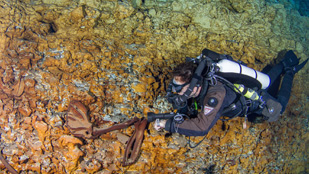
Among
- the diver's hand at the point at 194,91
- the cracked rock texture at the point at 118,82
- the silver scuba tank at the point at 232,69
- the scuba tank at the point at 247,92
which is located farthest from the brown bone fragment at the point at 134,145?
the scuba tank at the point at 247,92

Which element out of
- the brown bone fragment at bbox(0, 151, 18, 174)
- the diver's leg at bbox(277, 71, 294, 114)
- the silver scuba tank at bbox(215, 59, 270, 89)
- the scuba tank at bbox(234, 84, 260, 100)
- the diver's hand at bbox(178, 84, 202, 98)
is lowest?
the brown bone fragment at bbox(0, 151, 18, 174)

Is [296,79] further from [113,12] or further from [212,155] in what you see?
[113,12]

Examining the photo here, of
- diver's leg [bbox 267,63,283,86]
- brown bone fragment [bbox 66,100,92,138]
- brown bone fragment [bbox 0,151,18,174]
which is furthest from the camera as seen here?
diver's leg [bbox 267,63,283,86]

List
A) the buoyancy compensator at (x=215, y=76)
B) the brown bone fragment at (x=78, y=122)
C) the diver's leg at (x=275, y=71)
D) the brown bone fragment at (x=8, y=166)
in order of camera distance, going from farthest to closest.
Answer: the diver's leg at (x=275, y=71) < the brown bone fragment at (x=78, y=122) < the brown bone fragment at (x=8, y=166) < the buoyancy compensator at (x=215, y=76)

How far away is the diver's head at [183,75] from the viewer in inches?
102

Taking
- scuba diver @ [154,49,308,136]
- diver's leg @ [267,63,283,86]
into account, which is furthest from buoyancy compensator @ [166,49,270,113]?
diver's leg @ [267,63,283,86]

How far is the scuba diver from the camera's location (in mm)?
2611

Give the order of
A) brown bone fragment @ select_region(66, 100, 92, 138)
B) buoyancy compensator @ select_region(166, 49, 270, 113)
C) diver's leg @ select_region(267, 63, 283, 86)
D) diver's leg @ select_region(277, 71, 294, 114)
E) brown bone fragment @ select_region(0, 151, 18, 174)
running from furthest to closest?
diver's leg @ select_region(267, 63, 283, 86) < diver's leg @ select_region(277, 71, 294, 114) < brown bone fragment @ select_region(66, 100, 92, 138) < brown bone fragment @ select_region(0, 151, 18, 174) < buoyancy compensator @ select_region(166, 49, 270, 113)

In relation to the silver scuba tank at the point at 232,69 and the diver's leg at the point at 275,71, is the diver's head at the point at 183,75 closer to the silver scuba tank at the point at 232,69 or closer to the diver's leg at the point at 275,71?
the silver scuba tank at the point at 232,69

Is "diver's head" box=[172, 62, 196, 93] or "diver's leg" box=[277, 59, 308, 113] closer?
"diver's head" box=[172, 62, 196, 93]

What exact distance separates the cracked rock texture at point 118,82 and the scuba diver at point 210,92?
1.74ft

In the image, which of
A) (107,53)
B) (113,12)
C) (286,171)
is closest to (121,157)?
(107,53)

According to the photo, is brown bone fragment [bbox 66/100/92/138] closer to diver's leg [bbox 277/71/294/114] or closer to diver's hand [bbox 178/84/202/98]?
diver's hand [bbox 178/84/202/98]

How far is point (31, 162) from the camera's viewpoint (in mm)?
2865
